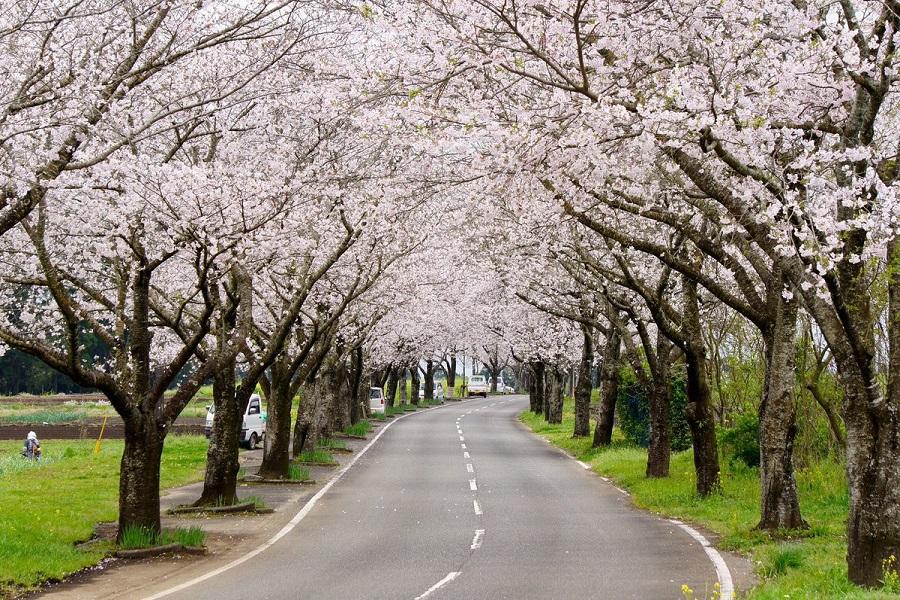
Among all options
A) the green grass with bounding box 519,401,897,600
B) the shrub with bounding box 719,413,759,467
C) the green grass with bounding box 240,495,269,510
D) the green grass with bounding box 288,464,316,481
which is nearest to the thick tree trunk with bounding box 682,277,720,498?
the green grass with bounding box 519,401,897,600

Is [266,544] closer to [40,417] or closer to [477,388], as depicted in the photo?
[40,417]

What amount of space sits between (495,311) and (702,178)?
137 feet

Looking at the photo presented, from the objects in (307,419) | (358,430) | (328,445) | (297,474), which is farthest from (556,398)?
(297,474)

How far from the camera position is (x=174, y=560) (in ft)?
41.4

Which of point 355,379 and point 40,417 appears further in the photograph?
point 40,417

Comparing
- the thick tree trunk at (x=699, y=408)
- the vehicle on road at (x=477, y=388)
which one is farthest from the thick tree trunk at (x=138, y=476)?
the vehicle on road at (x=477, y=388)

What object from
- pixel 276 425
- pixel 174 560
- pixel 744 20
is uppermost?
pixel 744 20

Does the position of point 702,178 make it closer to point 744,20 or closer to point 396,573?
point 744,20

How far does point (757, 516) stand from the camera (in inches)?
590

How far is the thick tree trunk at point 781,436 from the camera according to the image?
13.2m

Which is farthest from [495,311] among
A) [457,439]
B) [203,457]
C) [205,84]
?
[205,84]

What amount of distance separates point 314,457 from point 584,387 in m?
11.4

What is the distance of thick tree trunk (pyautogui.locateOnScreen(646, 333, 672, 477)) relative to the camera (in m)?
21.1

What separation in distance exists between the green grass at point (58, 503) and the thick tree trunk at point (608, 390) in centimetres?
1238
